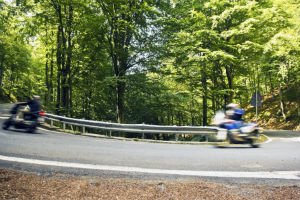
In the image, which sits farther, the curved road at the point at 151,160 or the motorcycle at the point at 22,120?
the motorcycle at the point at 22,120

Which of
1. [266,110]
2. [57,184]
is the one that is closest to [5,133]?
[57,184]

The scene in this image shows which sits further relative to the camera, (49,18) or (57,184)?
(49,18)

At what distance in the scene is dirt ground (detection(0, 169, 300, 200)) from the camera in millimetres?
4723

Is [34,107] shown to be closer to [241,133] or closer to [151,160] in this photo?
[151,160]

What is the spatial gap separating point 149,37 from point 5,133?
35.9ft

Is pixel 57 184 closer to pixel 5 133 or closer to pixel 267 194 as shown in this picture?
pixel 267 194

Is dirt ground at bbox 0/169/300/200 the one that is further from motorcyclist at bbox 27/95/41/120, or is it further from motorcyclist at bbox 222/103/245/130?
motorcyclist at bbox 27/95/41/120

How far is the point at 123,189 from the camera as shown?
5027mm

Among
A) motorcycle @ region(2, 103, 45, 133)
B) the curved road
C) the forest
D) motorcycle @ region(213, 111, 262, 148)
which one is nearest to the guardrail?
motorcycle @ region(213, 111, 262, 148)

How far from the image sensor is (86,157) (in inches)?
297

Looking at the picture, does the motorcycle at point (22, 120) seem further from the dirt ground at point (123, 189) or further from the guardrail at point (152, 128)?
the dirt ground at point (123, 189)

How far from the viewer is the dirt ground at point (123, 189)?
4.72m

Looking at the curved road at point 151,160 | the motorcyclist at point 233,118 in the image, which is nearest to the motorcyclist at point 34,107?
the curved road at point 151,160

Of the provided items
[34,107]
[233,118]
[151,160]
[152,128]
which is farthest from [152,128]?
[151,160]
